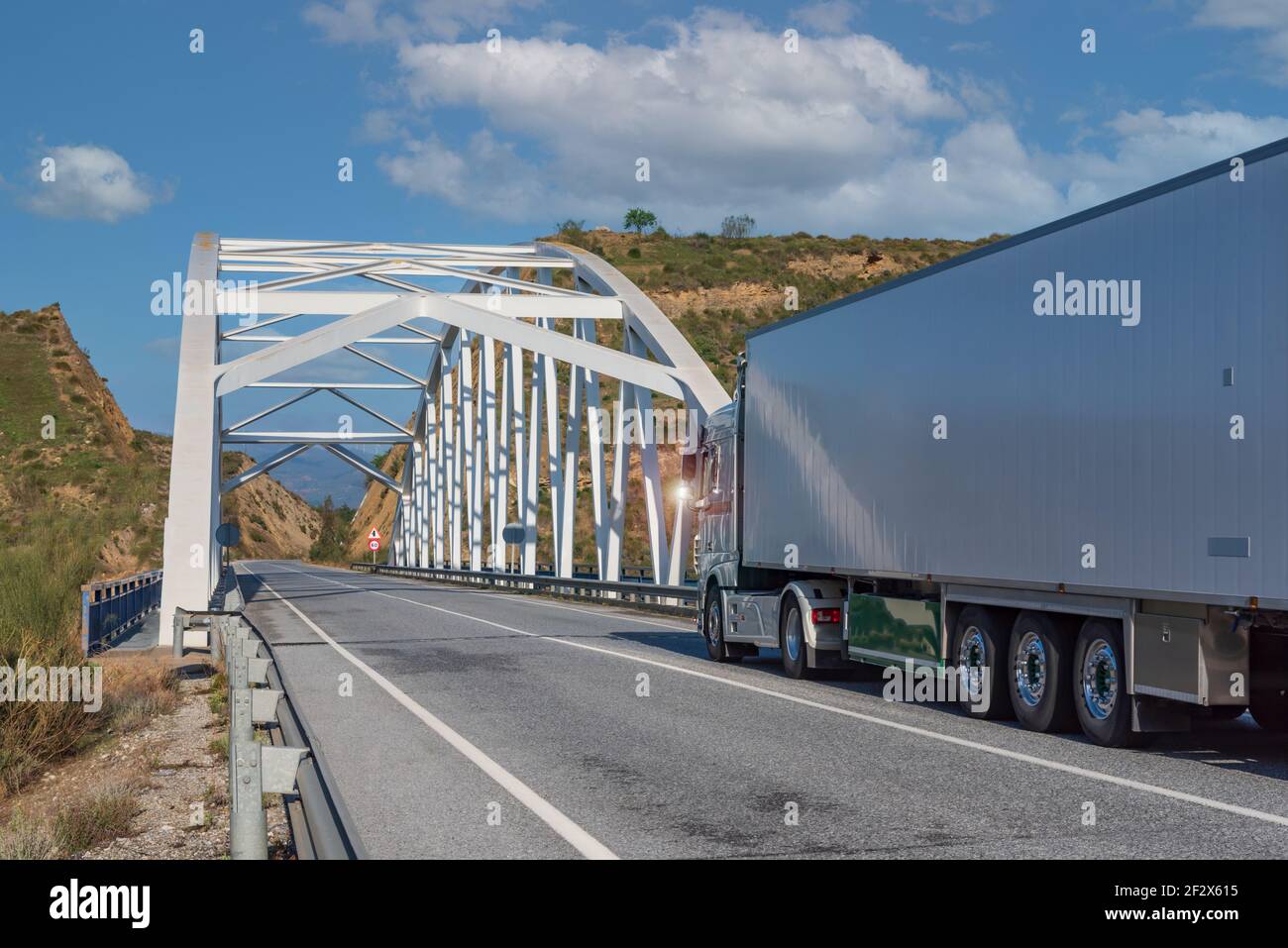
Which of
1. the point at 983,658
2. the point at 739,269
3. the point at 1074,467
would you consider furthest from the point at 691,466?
the point at 739,269

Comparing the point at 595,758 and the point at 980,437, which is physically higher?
the point at 980,437

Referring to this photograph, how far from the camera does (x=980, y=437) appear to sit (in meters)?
12.4

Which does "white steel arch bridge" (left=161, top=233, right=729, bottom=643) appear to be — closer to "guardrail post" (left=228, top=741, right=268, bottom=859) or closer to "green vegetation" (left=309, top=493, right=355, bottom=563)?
"guardrail post" (left=228, top=741, right=268, bottom=859)

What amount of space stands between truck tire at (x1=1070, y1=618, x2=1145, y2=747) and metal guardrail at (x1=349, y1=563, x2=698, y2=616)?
13.5 meters

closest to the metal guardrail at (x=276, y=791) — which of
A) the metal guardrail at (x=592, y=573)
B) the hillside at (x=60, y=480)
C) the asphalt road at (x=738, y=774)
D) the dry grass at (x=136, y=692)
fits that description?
the asphalt road at (x=738, y=774)

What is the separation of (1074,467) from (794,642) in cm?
632

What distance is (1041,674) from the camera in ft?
39.0

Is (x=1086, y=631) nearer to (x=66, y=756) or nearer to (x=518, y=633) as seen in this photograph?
(x=66, y=756)

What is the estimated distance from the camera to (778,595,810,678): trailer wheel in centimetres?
1656

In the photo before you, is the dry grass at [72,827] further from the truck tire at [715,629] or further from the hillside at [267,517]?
the hillside at [267,517]

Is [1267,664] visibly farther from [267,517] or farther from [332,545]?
[267,517]
